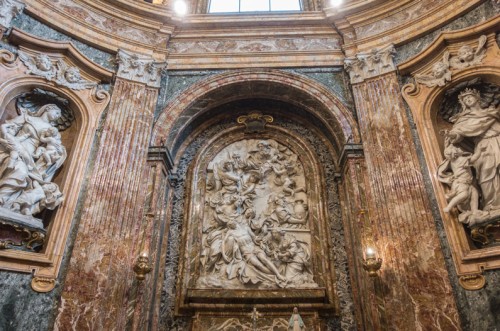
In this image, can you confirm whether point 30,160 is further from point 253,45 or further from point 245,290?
point 253,45

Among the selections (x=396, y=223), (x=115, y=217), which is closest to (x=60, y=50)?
(x=115, y=217)

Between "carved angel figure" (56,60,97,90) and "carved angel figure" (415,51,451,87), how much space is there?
6001mm

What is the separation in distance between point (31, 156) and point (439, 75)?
667cm

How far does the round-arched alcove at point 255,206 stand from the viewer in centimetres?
610

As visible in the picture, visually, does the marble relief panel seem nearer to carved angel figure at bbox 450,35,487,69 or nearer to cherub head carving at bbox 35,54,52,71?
carved angel figure at bbox 450,35,487,69

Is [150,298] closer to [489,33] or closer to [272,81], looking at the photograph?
[272,81]

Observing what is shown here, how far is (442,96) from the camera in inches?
249

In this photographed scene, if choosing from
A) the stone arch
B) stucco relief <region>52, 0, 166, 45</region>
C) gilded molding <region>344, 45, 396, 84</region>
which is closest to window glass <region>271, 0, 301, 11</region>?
the stone arch

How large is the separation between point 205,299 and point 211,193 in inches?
83.3

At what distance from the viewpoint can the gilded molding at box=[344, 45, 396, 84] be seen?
6871mm

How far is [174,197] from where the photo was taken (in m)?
7.25

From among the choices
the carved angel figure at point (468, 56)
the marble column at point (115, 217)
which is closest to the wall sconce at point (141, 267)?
the marble column at point (115, 217)

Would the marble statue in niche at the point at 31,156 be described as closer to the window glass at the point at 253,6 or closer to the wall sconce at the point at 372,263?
the wall sconce at the point at 372,263

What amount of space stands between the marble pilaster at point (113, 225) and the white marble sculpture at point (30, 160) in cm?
58
